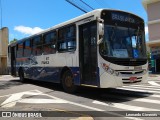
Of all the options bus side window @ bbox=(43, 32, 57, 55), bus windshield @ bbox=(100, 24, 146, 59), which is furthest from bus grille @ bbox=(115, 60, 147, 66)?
bus side window @ bbox=(43, 32, 57, 55)

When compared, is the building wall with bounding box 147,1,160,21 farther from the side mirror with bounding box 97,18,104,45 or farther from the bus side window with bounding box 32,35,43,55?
the side mirror with bounding box 97,18,104,45

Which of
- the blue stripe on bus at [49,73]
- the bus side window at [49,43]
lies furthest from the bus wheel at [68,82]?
the bus side window at [49,43]

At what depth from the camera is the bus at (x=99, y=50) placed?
10773 millimetres

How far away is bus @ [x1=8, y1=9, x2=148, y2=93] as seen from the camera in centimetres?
1077

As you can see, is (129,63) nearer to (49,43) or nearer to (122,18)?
(122,18)

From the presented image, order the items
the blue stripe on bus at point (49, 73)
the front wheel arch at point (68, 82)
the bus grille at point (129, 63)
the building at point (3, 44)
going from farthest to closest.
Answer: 1. the building at point (3, 44)
2. the front wheel arch at point (68, 82)
3. the blue stripe on bus at point (49, 73)
4. the bus grille at point (129, 63)

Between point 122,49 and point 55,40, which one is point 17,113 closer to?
point 122,49

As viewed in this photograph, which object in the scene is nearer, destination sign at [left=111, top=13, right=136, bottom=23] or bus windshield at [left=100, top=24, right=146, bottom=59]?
bus windshield at [left=100, top=24, right=146, bottom=59]

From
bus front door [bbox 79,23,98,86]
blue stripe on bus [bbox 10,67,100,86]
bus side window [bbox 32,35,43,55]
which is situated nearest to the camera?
bus front door [bbox 79,23,98,86]

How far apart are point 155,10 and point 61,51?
2866 centimetres

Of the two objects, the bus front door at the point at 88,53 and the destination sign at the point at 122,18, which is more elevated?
the destination sign at the point at 122,18

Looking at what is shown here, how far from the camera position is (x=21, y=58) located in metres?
20.5

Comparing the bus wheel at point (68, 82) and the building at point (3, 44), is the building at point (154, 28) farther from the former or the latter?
the bus wheel at point (68, 82)

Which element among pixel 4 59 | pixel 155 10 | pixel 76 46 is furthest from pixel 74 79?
pixel 4 59
